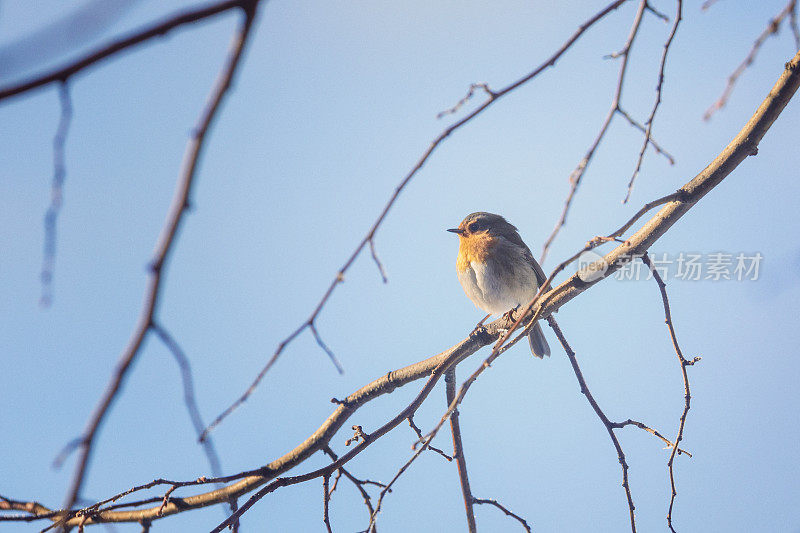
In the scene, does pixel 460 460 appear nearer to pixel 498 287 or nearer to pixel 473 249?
pixel 498 287

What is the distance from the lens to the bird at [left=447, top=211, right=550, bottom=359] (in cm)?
545

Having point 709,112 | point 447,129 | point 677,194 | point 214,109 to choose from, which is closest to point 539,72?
point 447,129

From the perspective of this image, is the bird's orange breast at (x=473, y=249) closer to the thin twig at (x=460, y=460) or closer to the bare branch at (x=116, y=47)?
the thin twig at (x=460, y=460)

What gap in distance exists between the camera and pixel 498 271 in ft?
17.8

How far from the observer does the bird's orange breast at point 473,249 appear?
219 inches

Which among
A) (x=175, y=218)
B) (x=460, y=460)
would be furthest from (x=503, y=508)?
(x=175, y=218)

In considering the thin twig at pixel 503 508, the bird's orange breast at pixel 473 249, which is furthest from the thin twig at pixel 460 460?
the bird's orange breast at pixel 473 249

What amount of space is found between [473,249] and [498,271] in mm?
340

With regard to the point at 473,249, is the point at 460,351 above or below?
below

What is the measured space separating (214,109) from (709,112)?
174cm

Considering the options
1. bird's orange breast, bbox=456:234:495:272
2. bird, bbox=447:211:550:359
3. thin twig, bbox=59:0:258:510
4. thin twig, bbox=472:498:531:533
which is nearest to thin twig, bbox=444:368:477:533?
thin twig, bbox=472:498:531:533

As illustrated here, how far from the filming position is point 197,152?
3.29 ft

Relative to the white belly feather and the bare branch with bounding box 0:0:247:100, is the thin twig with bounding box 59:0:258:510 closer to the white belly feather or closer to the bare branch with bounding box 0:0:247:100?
the bare branch with bounding box 0:0:247:100

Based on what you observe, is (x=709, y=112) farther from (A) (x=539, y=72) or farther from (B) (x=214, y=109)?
(B) (x=214, y=109)
